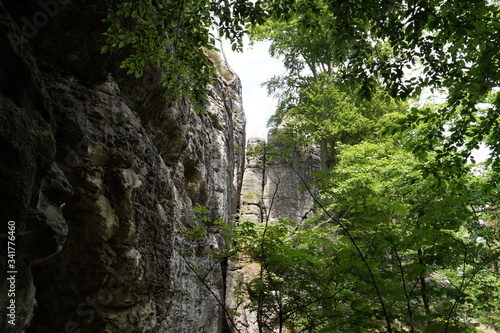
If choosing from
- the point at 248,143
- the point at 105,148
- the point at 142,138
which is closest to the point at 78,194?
the point at 105,148

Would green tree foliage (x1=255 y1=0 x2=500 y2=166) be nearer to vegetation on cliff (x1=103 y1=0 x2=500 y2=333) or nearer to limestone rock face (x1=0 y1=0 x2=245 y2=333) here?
vegetation on cliff (x1=103 y1=0 x2=500 y2=333)

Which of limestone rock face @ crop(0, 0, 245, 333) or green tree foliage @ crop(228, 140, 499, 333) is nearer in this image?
limestone rock face @ crop(0, 0, 245, 333)

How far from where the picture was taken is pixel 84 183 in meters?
3.76

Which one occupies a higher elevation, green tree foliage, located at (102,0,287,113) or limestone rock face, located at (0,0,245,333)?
green tree foliage, located at (102,0,287,113)

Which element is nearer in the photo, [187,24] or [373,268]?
[187,24]

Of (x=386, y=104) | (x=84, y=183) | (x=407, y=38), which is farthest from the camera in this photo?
(x=386, y=104)

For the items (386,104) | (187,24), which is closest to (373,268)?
(386,104)

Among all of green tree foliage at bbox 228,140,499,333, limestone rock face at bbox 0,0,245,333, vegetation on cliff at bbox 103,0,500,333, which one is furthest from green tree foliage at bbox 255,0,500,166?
limestone rock face at bbox 0,0,245,333

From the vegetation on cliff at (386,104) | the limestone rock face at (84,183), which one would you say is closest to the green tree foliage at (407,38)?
the vegetation on cliff at (386,104)

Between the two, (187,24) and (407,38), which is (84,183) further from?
(407,38)

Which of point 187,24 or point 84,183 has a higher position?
point 187,24

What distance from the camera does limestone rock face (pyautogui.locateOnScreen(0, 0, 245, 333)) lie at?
2.28 metres

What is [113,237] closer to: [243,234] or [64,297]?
[64,297]

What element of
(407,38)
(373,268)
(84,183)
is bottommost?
(373,268)
